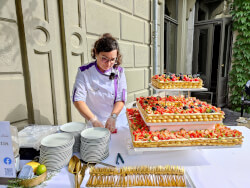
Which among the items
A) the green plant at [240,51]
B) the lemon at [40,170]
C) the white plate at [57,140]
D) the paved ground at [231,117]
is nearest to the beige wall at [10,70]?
the white plate at [57,140]

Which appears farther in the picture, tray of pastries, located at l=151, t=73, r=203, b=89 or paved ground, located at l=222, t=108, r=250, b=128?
paved ground, located at l=222, t=108, r=250, b=128

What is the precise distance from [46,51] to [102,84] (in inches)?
34.1

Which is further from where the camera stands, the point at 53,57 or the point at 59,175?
the point at 53,57

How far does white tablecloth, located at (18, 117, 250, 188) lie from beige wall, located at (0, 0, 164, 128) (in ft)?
3.95

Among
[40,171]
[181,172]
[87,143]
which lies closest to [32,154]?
[40,171]

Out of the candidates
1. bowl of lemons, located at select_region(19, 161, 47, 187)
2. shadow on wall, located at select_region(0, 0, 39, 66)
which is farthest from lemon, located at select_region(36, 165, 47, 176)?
shadow on wall, located at select_region(0, 0, 39, 66)

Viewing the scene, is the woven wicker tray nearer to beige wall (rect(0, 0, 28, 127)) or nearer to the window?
beige wall (rect(0, 0, 28, 127))

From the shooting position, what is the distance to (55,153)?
99 cm

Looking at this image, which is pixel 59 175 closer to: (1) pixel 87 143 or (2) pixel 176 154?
(1) pixel 87 143

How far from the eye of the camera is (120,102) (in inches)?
74.0

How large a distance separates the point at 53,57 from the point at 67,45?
269 mm

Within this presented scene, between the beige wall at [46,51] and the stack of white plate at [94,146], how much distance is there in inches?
47.2

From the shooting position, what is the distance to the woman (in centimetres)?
162

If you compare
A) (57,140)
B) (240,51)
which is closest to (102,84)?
(57,140)
